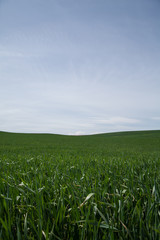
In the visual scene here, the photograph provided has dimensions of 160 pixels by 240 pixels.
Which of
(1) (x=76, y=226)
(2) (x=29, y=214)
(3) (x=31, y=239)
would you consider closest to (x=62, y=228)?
(1) (x=76, y=226)

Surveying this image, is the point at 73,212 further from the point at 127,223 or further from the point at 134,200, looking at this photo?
the point at 134,200

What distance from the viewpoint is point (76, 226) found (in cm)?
126

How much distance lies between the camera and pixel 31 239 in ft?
3.69

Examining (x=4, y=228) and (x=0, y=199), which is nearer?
(x=4, y=228)

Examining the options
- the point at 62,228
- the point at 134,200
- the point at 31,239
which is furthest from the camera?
the point at 134,200

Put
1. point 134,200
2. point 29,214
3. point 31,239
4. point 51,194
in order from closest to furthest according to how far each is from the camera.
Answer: point 31,239
point 29,214
point 134,200
point 51,194

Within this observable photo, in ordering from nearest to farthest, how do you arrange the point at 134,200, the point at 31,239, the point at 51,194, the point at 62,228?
the point at 31,239, the point at 62,228, the point at 134,200, the point at 51,194

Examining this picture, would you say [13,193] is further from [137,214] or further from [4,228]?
[137,214]

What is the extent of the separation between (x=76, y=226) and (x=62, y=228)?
119mm

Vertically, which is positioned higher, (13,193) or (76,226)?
(13,193)

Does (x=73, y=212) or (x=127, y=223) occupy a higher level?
(x=73, y=212)

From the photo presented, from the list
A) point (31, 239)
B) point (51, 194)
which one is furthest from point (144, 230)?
point (51, 194)

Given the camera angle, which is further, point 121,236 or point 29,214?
point 29,214

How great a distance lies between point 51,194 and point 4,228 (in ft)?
2.09
